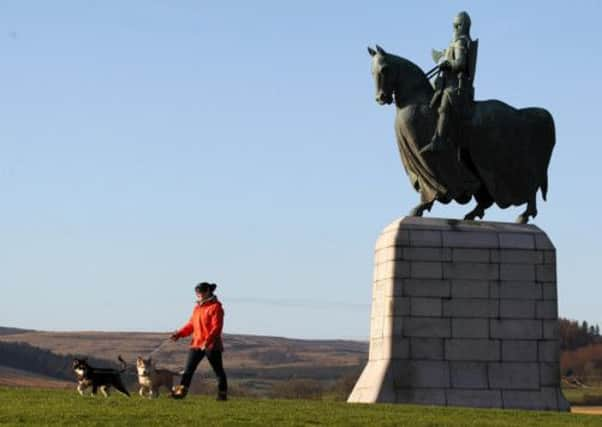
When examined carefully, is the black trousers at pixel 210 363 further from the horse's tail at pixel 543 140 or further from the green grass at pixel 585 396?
the green grass at pixel 585 396

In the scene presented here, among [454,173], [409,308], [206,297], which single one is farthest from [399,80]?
[206,297]

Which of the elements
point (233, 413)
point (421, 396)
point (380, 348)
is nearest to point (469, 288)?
point (380, 348)

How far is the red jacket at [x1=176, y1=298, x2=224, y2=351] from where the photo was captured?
82.3 ft

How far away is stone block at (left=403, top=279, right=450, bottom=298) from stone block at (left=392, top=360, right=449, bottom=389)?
142cm

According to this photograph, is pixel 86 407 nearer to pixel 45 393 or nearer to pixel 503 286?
pixel 45 393

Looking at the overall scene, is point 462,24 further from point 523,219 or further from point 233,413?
point 233,413

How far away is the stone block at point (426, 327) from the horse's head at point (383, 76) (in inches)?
187

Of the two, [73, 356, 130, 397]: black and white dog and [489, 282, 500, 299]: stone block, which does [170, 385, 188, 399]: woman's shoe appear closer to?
[73, 356, 130, 397]: black and white dog

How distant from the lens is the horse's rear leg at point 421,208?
31.1 metres

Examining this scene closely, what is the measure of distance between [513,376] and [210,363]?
25.9ft

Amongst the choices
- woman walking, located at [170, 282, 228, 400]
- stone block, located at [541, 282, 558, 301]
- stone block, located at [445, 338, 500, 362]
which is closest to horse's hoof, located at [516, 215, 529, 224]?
stone block, located at [541, 282, 558, 301]

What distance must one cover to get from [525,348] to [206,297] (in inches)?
326

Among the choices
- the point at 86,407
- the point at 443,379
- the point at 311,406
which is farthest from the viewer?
the point at 443,379

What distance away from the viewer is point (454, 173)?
31031 millimetres
